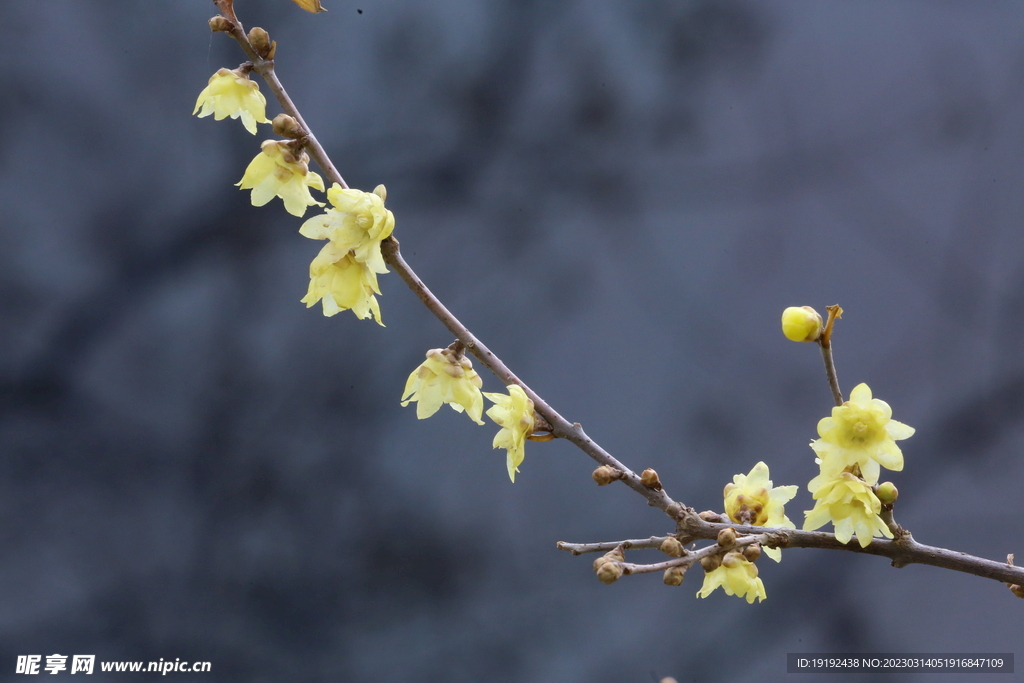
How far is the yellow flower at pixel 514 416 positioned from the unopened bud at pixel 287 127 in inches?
9.6

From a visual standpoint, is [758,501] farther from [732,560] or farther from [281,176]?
[281,176]

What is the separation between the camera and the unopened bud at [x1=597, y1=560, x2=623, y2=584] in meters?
0.40

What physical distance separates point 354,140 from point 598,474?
3.73 ft

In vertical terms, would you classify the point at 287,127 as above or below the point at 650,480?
above

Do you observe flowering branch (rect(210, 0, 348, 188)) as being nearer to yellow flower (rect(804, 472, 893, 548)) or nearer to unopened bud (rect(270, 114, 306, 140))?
unopened bud (rect(270, 114, 306, 140))

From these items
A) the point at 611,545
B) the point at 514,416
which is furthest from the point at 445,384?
the point at 611,545

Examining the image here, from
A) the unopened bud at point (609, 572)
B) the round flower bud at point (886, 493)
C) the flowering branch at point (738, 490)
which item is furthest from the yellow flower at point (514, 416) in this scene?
the round flower bud at point (886, 493)

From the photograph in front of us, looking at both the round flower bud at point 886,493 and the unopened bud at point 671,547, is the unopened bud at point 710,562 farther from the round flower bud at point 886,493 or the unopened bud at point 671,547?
the round flower bud at point 886,493

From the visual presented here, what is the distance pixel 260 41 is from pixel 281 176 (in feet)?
0.33

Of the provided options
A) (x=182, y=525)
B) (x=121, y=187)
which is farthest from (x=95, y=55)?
(x=182, y=525)

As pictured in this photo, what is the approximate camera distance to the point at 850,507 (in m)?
0.44

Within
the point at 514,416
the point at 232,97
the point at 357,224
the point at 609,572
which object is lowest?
the point at 609,572

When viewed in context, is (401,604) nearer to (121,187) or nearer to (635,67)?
(121,187)

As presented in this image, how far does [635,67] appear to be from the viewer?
4.78ft
